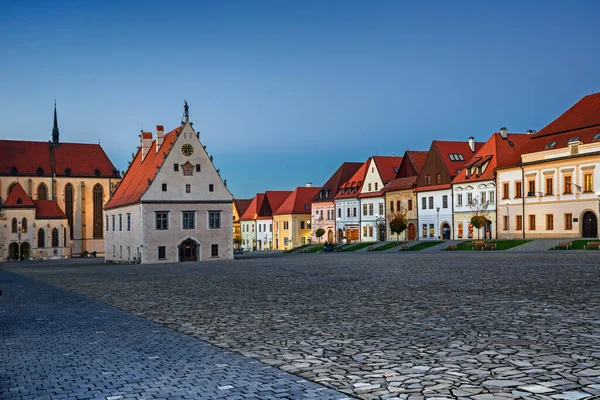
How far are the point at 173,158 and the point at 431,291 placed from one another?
46993mm

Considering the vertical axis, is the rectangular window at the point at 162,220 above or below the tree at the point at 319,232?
above

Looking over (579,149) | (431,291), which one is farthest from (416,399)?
(579,149)

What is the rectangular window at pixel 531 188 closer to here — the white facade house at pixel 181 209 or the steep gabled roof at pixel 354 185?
the white facade house at pixel 181 209

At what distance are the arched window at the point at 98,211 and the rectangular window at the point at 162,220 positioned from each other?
172 ft

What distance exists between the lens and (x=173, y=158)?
63.3 m

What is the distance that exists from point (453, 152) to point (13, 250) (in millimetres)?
63904

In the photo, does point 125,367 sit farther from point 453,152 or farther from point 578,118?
point 453,152

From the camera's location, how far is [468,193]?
73375 millimetres

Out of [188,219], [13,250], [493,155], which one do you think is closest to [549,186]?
[493,155]

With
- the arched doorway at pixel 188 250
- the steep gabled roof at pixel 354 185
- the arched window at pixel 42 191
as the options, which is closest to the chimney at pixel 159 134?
the arched doorway at pixel 188 250

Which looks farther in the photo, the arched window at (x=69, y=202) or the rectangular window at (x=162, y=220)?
the arched window at (x=69, y=202)

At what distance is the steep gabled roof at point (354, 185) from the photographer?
93.6 meters

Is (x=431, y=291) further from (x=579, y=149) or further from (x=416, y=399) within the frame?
(x=579, y=149)

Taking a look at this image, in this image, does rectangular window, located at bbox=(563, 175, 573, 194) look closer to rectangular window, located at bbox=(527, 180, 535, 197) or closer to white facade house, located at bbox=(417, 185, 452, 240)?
rectangular window, located at bbox=(527, 180, 535, 197)
